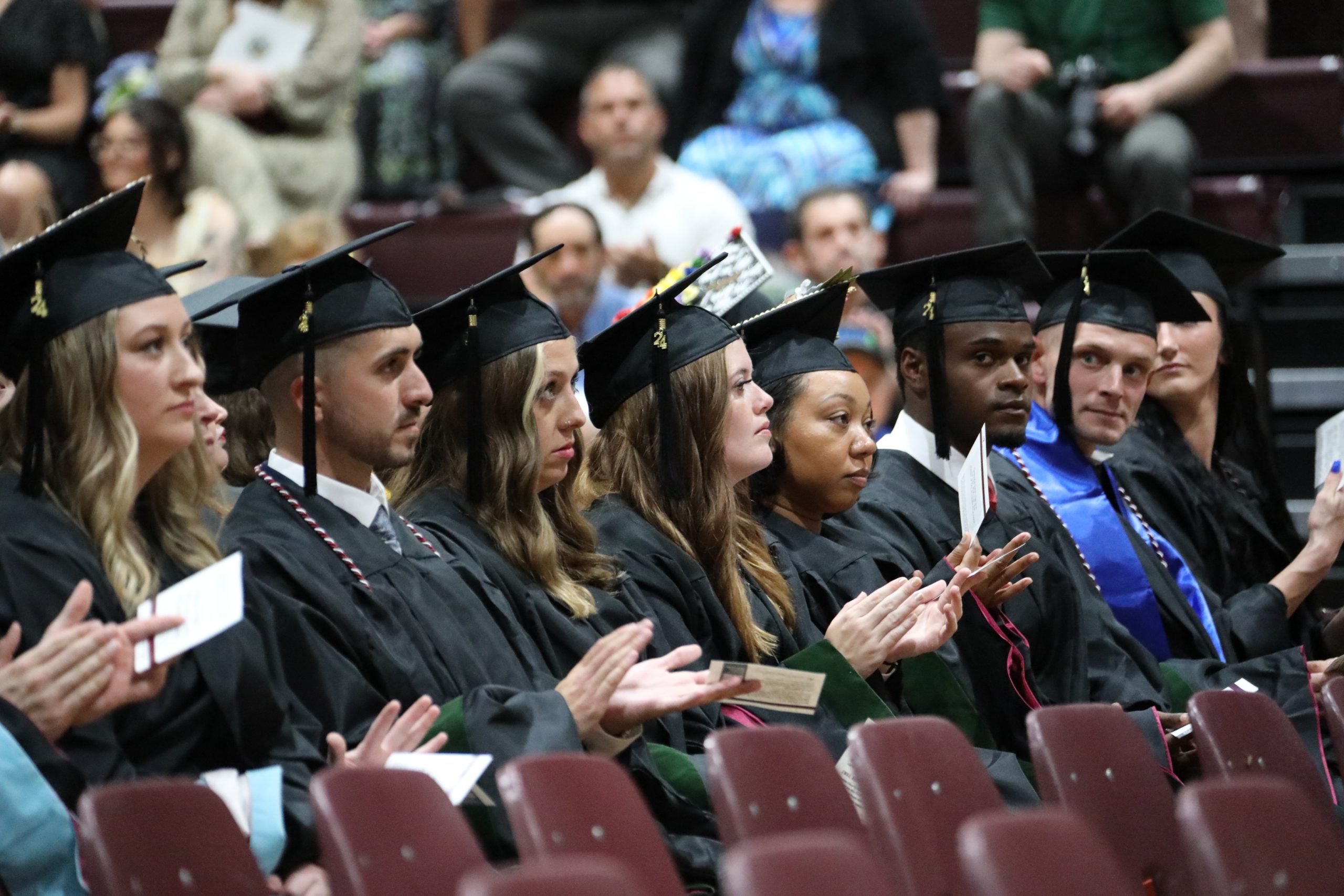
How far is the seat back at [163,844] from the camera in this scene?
2223mm

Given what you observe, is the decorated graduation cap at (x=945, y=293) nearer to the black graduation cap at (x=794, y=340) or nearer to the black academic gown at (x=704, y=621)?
the black graduation cap at (x=794, y=340)

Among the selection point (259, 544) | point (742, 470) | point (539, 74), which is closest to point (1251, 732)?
point (742, 470)

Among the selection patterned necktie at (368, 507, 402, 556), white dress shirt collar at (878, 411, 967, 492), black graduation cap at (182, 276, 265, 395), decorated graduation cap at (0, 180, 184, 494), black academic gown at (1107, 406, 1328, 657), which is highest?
decorated graduation cap at (0, 180, 184, 494)

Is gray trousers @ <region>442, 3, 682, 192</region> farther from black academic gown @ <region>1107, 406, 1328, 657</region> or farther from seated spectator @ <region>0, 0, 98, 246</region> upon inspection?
black academic gown @ <region>1107, 406, 1328, 657</region>

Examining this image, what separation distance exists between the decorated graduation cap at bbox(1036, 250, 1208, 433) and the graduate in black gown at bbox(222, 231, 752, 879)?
193 centimetres

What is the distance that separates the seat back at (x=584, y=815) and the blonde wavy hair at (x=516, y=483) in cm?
88

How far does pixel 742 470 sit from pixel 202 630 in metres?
1.61

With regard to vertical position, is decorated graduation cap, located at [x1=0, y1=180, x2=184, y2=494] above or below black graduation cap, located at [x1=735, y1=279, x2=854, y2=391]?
above

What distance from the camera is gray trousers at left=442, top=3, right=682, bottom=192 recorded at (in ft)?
25.6

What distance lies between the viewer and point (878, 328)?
664 centimetres

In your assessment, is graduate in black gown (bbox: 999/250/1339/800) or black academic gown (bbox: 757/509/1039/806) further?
graduate in black gown (bbox: 999/250/1339/800)

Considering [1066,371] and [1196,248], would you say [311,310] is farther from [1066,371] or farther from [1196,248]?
[1196,248]

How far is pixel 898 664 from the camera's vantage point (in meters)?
3.93

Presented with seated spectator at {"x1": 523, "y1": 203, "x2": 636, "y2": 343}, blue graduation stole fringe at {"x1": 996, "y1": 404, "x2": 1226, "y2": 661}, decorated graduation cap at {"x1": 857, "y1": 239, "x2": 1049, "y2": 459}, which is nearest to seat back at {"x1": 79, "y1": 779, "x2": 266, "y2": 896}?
decorated graduation cap at {"x1": 857, "y1": 239, "x2": 1049, "y2": 459}
